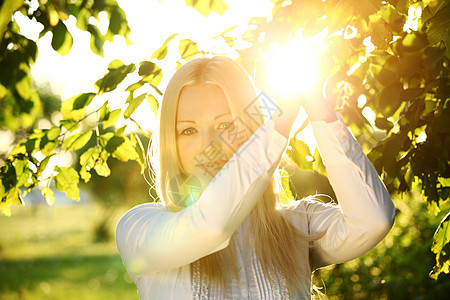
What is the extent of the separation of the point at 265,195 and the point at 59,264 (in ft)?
73.3

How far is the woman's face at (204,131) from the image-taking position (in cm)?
233

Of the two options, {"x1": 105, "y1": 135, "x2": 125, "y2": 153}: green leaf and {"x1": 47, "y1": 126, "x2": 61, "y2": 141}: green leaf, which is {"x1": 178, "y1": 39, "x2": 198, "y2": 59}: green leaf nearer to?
{"x1": 105, "y1": 135, "x2": 125, "y2": 153}: green leaf

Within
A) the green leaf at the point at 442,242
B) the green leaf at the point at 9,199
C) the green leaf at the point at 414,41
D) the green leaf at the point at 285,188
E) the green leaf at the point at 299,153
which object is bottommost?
the green leaf at the point at 442,242

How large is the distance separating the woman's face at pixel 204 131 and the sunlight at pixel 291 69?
1.52ft

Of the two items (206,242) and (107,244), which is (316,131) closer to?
(206,242)

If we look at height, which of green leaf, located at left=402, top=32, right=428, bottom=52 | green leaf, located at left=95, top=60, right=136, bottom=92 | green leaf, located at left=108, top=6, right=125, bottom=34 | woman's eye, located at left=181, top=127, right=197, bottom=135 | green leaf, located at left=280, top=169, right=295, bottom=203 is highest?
green leaf, located at left=108, top=6, right=125, bottom=34

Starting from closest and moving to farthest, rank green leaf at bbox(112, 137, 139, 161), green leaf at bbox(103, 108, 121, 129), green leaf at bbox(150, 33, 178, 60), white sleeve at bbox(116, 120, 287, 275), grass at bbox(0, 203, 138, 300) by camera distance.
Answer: white sleeve at bbox(116, 120, 287, 275) < green leaf at bbox(150, 33, 178, 60) < green leaf at bbox(103, 108, 121, 129) < green leaf at bbox(112, 137, 139, 161) < grass at bbox(0, 203, 138, 300)

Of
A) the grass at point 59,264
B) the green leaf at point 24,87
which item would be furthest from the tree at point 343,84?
the grass at point 59,264

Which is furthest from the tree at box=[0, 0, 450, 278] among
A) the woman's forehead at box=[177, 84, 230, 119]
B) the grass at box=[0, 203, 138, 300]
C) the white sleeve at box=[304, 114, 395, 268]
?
the grass at box=[0, 203, 138, 300]

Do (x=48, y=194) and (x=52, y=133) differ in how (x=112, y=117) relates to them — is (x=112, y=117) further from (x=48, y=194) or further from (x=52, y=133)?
(x=48, y=194)

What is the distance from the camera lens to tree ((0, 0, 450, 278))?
1.97 metres

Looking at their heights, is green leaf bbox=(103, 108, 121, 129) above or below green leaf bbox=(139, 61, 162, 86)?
below

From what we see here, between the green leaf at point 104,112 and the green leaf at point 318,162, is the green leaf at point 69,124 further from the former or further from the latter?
the green leaf at point 318,162

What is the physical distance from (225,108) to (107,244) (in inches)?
1199
